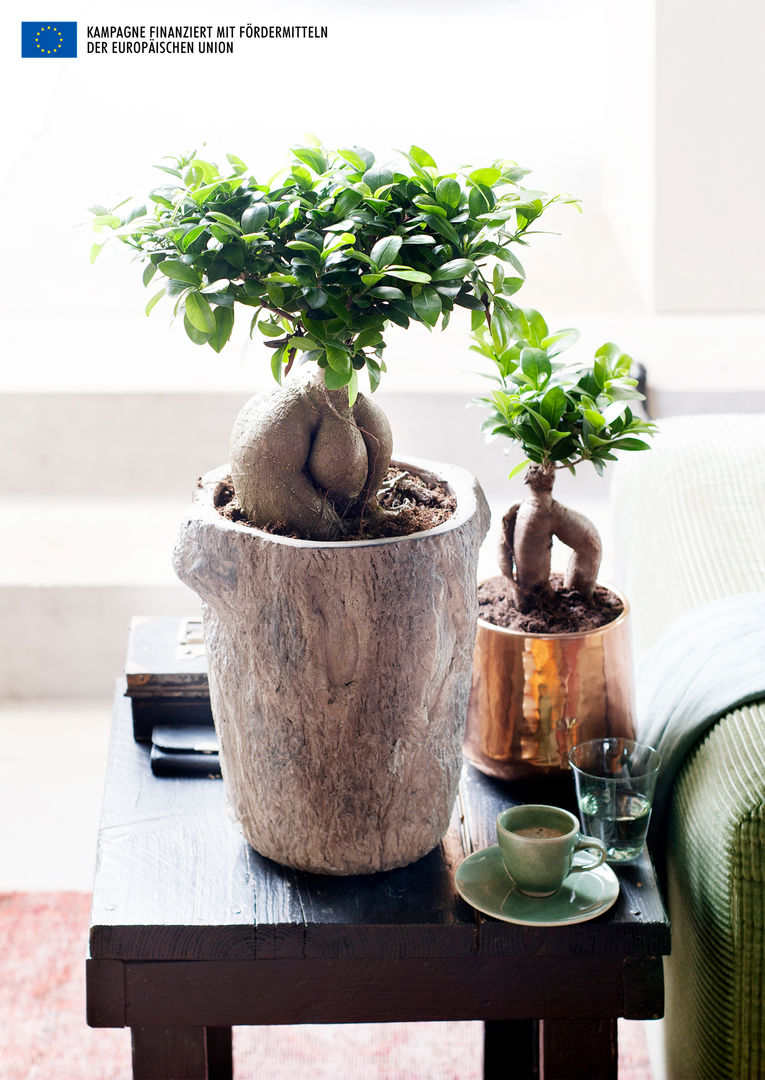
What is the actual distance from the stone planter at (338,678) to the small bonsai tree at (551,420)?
77 millimetres

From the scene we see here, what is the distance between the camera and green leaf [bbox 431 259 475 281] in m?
0.74

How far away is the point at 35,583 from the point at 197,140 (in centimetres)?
134

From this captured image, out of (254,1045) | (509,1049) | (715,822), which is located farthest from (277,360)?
(254,1045)

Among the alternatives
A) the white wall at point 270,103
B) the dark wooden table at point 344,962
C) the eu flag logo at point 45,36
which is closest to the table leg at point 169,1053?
the dark wooden table at point 344,962

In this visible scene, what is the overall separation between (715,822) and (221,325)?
50cm

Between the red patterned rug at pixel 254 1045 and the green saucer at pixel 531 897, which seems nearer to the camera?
the green saucer at pixel 531 897

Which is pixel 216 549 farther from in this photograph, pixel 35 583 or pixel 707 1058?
pixel 35 583

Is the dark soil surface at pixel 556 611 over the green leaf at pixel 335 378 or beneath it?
beneath

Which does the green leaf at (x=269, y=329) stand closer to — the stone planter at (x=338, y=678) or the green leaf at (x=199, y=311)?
the green leaf at (x=199, y=311)

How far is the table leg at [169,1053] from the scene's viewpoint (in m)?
0.85

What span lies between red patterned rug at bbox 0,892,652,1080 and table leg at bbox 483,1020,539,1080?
0.16m

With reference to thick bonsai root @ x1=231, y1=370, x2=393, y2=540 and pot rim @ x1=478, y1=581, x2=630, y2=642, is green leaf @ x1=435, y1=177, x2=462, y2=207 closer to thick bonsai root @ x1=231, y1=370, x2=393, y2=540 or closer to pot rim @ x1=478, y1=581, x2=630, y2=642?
thick bonsai root @ x1=231, y1=370, x2=393, y2=540

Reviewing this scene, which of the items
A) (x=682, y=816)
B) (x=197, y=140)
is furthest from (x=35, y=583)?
(x=682, y=816)

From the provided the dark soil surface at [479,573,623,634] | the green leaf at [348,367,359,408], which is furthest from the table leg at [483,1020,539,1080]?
the green leaf at [348,367,359,408]
